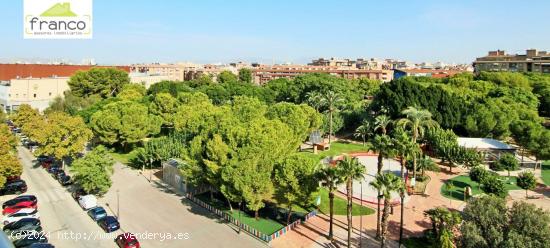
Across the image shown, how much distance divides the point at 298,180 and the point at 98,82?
3345 inches

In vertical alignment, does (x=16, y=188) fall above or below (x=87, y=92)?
below

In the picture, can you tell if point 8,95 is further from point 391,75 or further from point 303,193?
point 391,75

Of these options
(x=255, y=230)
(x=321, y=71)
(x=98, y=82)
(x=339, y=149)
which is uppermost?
(x=321, y=71)

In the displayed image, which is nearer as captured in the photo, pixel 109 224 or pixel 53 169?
pixel 109 224

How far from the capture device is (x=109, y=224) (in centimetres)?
3209

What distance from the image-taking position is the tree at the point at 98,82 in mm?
98125

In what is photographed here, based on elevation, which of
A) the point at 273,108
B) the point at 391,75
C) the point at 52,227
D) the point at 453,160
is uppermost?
the point at 391,75

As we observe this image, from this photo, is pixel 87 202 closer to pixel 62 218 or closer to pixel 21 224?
pixel 62 218

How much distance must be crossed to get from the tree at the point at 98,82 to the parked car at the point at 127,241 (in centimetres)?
7857

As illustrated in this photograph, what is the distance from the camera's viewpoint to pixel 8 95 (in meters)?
92.5

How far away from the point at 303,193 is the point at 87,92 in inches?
3399

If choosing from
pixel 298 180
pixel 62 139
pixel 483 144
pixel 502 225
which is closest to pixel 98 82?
pixel 62 139

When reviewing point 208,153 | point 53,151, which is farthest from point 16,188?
point 208,153

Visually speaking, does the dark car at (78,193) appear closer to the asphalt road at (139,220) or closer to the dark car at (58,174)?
the asphalt road at (139,220)
